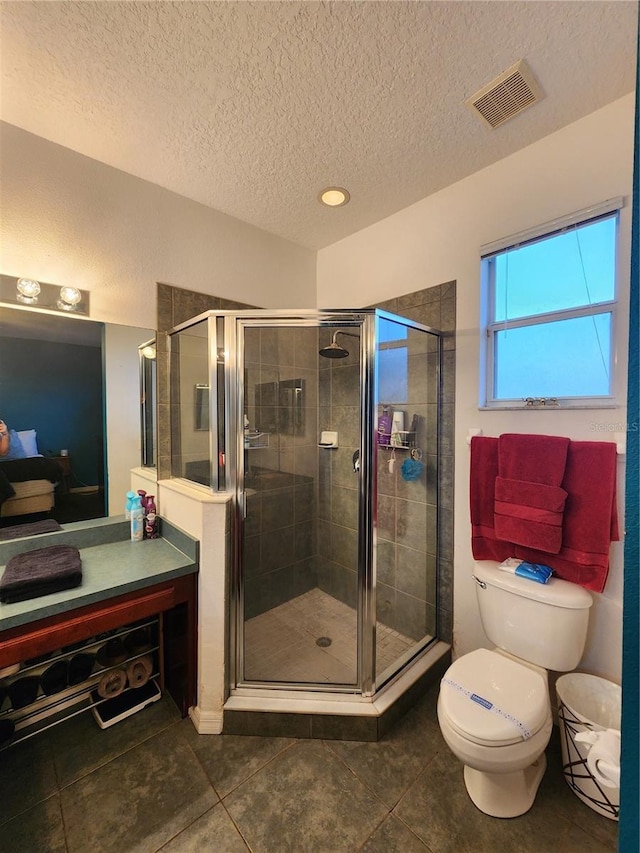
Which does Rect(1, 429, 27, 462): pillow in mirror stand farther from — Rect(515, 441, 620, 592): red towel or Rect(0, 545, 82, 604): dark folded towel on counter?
Rect(515, 441, 620, 592): red towel

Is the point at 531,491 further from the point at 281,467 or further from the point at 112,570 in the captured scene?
the point at 112,570

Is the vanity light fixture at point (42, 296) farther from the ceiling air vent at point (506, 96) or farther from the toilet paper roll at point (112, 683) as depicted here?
the ceiling air vent at point (506, 96)

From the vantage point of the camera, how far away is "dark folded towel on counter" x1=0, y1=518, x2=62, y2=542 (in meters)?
1.55

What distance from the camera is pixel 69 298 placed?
1652 millimetres

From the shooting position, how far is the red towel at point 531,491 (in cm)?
146

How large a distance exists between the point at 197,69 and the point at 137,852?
8.88ft

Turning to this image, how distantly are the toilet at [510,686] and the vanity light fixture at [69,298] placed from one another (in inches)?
90.7

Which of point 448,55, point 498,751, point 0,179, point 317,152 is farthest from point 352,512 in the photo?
point 0,179

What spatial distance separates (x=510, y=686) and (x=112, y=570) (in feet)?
5.52

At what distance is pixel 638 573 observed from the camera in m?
0.50

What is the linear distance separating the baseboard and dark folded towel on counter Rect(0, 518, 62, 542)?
109cm

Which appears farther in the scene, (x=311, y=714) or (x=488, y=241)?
(x=488, y=241)

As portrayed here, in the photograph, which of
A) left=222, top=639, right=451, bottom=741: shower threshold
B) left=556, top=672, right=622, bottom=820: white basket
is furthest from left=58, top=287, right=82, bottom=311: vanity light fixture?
left=556, top=672, right=622, bottom=820: white basket

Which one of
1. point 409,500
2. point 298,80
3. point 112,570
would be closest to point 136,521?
point 112,570
